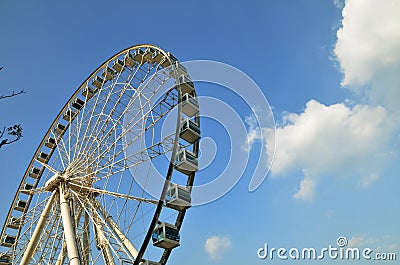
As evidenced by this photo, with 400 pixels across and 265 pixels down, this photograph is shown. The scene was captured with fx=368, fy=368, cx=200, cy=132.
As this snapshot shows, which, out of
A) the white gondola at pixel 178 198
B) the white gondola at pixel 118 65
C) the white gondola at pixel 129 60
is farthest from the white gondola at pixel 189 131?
the white gondola at pixel 118 65

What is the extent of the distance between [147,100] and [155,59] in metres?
2.51

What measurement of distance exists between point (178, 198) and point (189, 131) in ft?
10.0

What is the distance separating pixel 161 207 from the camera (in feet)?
48.2

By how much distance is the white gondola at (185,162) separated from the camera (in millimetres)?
15616

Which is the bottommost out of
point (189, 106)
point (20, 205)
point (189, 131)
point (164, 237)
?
point (164, 237)

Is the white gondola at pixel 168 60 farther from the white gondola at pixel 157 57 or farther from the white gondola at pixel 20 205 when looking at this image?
the white gondola at pixel 20 205

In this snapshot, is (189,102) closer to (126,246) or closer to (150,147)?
(150,147)

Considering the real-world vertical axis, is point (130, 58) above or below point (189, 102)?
above

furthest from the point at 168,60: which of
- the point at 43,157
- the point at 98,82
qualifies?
the point at 43,157

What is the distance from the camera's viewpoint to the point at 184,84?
18.1 meters

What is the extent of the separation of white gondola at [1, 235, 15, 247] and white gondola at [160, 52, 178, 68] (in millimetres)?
16898

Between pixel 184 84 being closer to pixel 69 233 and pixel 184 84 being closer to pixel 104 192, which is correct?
pixel 104 192

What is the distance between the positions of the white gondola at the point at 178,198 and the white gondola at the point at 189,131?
90.9 inches

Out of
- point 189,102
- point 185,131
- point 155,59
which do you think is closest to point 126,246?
point 185,131
